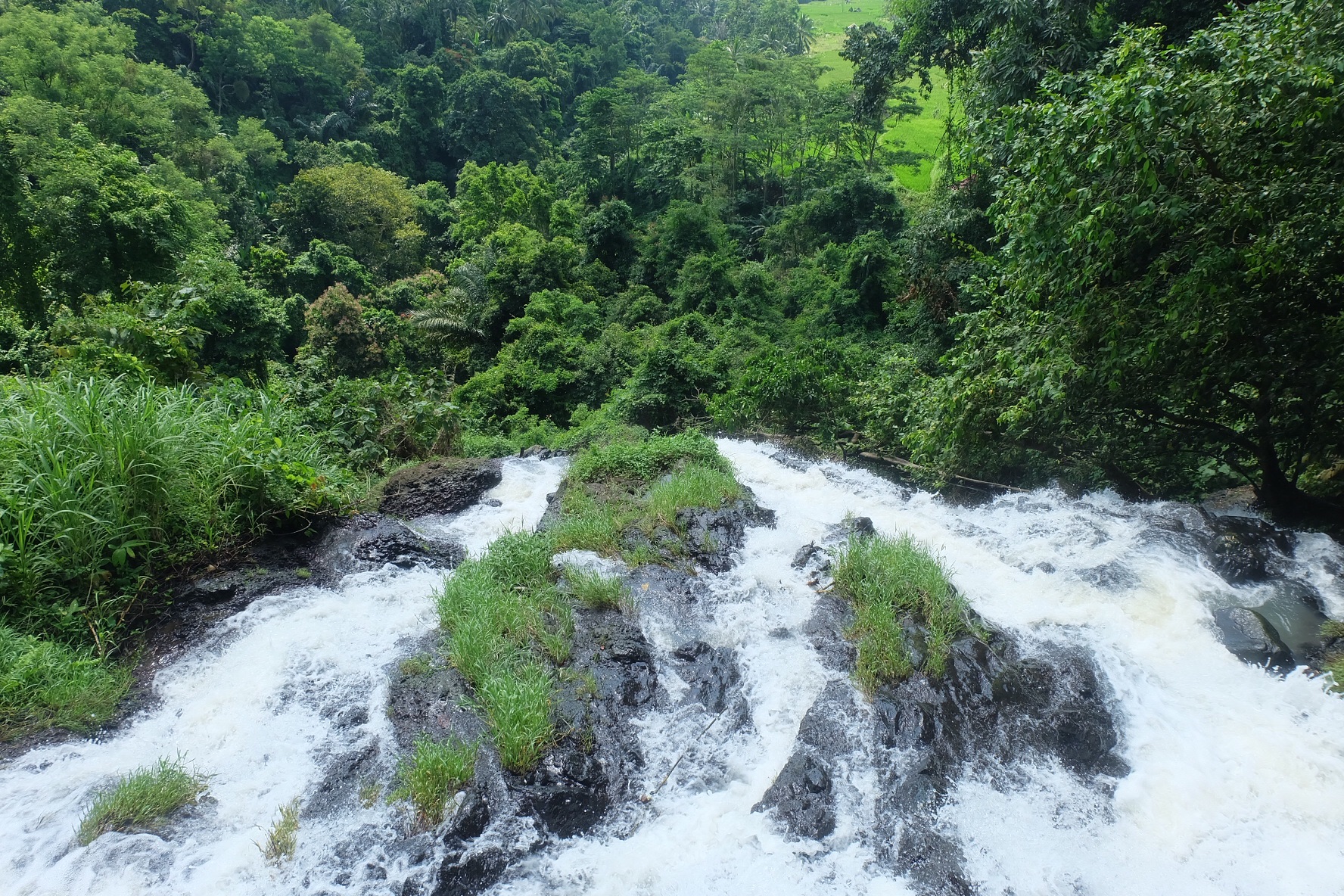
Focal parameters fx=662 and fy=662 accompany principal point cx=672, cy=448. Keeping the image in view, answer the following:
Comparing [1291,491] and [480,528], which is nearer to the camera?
[1291,491]

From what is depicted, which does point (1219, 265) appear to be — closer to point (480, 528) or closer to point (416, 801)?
point (416, 801)

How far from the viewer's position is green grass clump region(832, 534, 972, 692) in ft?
17.1

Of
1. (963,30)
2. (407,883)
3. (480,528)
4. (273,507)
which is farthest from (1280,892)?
(963,30)

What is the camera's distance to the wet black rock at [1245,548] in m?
6.15

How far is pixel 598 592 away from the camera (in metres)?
5.98

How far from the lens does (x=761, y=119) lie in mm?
28875

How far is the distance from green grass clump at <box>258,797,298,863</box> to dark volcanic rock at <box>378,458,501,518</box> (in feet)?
15.4

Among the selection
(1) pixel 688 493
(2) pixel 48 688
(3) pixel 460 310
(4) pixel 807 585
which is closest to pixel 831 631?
(4) pixel 807 585

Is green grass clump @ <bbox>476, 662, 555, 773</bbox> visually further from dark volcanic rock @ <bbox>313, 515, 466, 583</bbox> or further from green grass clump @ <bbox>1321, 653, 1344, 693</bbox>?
green grass clump @ <bbox>1321, 653, 1344, 693</bbox>

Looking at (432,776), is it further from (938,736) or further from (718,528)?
(718,528)

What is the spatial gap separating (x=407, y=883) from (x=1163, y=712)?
522cm

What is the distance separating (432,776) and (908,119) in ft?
124

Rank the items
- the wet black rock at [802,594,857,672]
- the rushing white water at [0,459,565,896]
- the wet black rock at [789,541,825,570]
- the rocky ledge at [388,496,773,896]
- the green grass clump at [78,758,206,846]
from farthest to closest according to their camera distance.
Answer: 1. the wet black rock at [789,541,825,570]
2. the wet black rock at [802,594,857,672]
3. the rocky ledge at [388,496,773,896]
4. the green grass clump at [78,758,206,846]
5. the rushing white water at [0,459,565,896]

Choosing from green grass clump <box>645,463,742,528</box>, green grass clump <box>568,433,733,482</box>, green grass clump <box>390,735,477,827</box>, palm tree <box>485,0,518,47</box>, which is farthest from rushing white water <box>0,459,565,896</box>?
palm tree <box>485,0,518,47</box>
